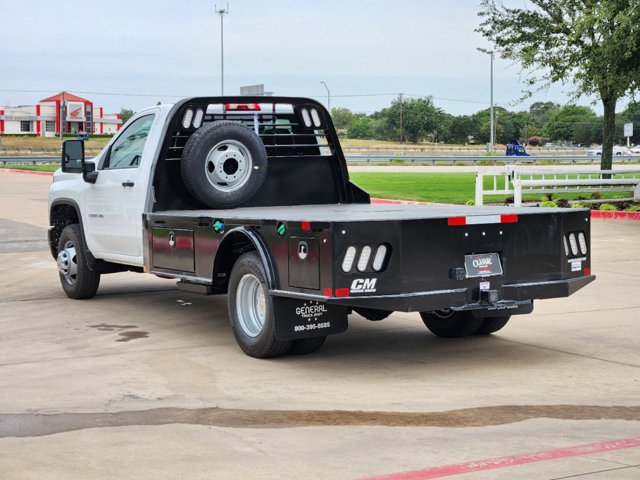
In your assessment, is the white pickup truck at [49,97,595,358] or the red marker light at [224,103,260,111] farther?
the red marker light at [224,103,260,111]

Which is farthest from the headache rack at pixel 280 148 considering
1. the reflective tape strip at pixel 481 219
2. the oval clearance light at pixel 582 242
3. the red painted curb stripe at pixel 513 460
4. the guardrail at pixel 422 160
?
the guardrail at pixel 422 160

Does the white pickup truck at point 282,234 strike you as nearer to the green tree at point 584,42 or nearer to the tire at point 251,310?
the tire at point 251,310

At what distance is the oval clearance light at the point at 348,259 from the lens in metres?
7.56

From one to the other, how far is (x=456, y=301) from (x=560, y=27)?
1923 centimetres

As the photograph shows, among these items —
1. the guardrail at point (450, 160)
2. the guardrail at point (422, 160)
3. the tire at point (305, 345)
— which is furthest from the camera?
the guardrail at point (450, 160)

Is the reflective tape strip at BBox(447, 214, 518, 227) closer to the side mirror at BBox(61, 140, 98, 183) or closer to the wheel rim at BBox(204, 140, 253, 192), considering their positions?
the wheel rim at BBox(204, 140, 253, 192)

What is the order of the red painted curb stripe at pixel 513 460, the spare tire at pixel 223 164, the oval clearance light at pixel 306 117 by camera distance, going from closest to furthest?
1. the red painted curb stripe at pixel 513 460
2. the spare tire at pixel 223 164
3. the oval clearance light at pixel 306 117

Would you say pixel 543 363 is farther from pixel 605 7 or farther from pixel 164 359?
pixel 605 7

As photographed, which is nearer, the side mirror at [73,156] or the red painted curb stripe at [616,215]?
the side mirror at [73,156]

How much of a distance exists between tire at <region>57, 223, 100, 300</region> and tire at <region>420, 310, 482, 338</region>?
13.5 ft

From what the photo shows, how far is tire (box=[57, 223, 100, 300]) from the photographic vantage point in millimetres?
11758

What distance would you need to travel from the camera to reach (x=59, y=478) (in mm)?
5488

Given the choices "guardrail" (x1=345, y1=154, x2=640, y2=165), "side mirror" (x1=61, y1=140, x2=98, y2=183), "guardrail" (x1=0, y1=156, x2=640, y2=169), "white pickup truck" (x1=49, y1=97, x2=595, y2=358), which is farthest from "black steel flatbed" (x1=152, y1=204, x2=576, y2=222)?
"guardrail" (x1=345, y1=154, x2=640, y2=165)

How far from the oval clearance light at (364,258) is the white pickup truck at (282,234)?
0.01 meters
